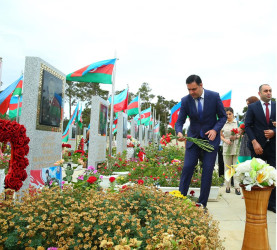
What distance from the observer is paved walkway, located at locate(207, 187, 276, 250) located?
2.83m

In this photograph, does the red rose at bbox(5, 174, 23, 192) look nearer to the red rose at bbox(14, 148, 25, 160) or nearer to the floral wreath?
the floral wreath

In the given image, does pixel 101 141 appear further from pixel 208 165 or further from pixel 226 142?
pixel 208 165

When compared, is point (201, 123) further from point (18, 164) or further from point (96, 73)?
point (96, 73)

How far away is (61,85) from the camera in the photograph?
4891mm

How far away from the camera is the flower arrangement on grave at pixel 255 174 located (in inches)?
89.7

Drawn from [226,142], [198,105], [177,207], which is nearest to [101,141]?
[226,142]

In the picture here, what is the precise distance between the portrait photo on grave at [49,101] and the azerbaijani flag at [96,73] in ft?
8.06

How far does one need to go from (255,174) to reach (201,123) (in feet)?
4.93

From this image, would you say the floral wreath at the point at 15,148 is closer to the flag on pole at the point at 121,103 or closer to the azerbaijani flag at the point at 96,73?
the azerbaijani flag at the point at 96,73

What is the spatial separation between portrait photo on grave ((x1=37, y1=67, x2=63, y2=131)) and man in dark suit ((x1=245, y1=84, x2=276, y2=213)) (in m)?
3.33

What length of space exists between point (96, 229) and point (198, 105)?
245cm

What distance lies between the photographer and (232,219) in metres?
3.75

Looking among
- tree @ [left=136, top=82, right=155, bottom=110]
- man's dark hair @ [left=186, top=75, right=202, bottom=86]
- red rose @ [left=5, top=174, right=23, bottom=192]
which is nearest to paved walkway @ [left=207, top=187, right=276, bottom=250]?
man's dark hair @ [left=186, top=75, right=202, bottom=86]

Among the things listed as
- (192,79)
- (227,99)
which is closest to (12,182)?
(192,79)
